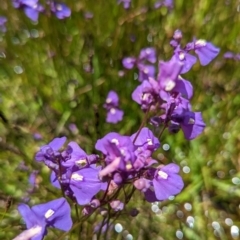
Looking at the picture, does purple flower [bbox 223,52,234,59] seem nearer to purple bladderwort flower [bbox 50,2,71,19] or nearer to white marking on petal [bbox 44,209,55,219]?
purple bladderwort flower [bbox 50,2,71,19]

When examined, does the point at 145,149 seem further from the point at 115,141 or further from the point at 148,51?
the point at 148,51

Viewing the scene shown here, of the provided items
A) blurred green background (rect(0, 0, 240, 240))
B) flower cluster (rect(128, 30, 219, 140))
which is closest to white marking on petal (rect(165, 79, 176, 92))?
flower cluster (rect(128, 30, 219, 140))

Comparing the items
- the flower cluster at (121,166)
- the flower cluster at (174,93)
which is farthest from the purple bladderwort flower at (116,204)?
the flower cluster at (174,93)

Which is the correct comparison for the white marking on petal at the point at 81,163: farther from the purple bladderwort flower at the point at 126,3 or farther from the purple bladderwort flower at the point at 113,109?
the purple bladderwort flower at the point at 126,3

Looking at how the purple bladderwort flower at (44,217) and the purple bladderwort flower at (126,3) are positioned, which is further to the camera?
the purple bladderwort flower at (126,3)

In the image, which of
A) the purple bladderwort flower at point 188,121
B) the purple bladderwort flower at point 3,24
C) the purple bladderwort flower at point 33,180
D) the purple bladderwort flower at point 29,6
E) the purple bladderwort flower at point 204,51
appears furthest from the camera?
the purple bladderwort flower at point 3,24

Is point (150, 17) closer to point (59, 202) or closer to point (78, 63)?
point (78, 63)

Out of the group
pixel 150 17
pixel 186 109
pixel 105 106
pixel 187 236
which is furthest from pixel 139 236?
pixel 150 17

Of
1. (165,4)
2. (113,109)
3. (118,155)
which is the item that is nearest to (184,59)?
(118,155)
